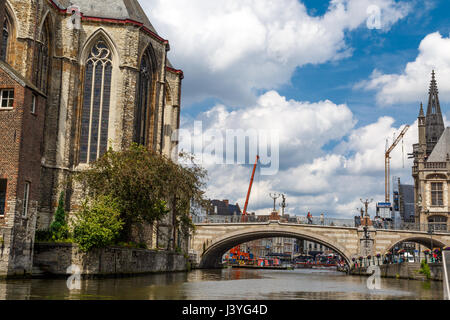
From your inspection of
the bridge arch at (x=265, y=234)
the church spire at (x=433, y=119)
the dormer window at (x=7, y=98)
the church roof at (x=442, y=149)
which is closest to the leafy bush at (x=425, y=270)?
the bridge arch at (x=265, y=234)

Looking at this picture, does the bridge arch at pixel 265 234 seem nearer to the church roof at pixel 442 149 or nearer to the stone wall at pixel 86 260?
the church roof at pixel 442 149

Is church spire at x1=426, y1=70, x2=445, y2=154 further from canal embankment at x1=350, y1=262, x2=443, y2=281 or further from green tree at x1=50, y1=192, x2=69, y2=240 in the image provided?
green tree at x1=50, y1=192, x2=69, y2=240

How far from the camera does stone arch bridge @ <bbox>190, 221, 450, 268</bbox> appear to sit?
2530 inches

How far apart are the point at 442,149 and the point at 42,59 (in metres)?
59.0

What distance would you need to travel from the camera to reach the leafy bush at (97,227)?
102 feet

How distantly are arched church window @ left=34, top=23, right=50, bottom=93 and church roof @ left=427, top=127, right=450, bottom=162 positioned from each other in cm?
5649

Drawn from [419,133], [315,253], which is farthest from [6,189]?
[315,253]

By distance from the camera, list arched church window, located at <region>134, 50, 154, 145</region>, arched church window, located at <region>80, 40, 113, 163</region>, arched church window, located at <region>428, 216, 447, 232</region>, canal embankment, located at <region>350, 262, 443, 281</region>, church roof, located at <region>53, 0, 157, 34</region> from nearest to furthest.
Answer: canal embankment, located at <region>350, 262, 443, 281</region> < arched church window, located at <region>80, 40, 113, 163</region> < church roof, located at <region>53, 0, 157, 34</region> < arched church window, located at <region>134, 50, 154, 145</region> < arched church window, located at <region>428, 216, 447, 232</region>

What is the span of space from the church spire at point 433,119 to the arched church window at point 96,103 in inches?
2309

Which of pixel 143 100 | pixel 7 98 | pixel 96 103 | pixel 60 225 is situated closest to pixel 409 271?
pixel 143 100

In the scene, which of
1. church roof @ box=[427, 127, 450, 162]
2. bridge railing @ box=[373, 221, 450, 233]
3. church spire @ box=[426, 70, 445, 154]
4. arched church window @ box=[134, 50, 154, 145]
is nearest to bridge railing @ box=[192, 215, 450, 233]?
bridge railing @ box=[373, 221, 450, 233]

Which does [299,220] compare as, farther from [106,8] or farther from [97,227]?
[97,227]

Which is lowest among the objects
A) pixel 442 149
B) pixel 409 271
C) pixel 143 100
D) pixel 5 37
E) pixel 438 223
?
pixel 409 271

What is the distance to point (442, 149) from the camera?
7919 cm
